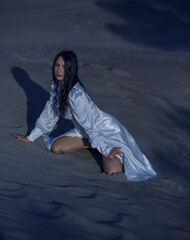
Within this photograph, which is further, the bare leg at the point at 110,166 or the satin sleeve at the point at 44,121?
the satin sleeve at the point at 44,121

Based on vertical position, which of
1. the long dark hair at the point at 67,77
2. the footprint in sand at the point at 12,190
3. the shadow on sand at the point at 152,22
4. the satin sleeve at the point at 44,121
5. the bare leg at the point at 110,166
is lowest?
the bare leg at the point at 110,166

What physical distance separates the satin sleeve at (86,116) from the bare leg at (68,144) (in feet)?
1.34

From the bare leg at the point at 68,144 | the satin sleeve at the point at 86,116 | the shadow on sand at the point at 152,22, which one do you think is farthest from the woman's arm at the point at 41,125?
the shadow on sand at the point at 152,22

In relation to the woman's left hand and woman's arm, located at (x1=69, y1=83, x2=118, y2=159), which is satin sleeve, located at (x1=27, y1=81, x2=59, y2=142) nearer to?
woman's arm, located at (x1=69, y1=83, x2=118, y2=159)

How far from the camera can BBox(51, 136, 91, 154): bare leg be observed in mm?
4738

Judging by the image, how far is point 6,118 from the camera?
5516mm

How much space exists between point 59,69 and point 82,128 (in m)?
0.89

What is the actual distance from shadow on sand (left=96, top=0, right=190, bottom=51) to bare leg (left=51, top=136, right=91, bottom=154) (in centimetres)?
1011

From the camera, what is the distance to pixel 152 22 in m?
17.2

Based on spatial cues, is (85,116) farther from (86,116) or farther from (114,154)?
(114,154)

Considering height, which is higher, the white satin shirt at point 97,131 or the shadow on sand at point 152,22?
the shadow on sand at point 152,22

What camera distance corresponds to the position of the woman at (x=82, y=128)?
4320 mm

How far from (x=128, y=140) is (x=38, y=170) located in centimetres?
135

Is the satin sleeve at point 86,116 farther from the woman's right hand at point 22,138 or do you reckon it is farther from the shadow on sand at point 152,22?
the shadow on sand at point 152,22
